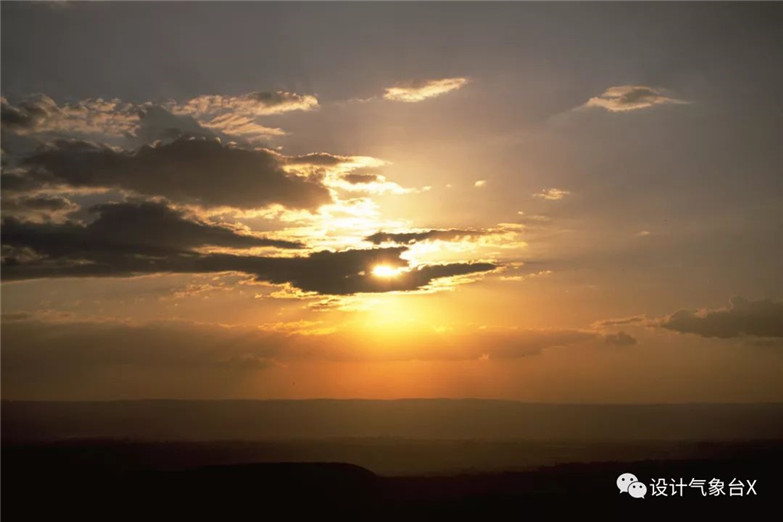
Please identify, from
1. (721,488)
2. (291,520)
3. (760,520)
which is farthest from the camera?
(291,520)

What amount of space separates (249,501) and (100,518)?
13815mm

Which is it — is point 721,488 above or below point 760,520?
above

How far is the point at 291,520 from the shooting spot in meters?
64.9

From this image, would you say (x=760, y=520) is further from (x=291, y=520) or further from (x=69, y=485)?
(x=69, y=485)

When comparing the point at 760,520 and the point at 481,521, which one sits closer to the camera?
the point at 760,520

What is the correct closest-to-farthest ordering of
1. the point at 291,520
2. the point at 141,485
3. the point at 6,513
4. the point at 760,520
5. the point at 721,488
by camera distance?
the point at 721,488 → the point at 760,520 → the point at 6,513 → the point at 291,520 → the point at 141,485

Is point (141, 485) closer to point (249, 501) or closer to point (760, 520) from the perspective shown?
point (249, 501)

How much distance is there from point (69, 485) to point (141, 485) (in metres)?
6.98

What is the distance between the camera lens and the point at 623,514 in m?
58.6

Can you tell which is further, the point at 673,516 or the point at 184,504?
the point at 184,504

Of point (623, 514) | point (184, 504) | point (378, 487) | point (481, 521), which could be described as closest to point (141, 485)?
point (184, 504)

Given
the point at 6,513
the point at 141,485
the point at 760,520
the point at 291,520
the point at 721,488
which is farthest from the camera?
the point at 141,485

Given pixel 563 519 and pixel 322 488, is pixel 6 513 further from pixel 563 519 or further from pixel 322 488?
pixel 563 519

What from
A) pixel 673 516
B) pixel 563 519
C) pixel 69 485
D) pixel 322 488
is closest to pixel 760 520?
pixel 673 516
